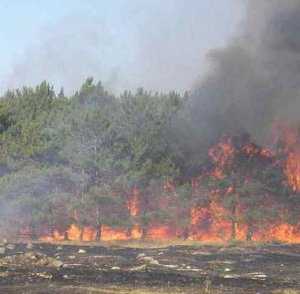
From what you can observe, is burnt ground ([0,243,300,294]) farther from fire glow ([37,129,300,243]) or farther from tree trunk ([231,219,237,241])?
fire glow ([37,129,300,243])

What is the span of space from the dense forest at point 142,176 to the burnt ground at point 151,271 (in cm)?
1230

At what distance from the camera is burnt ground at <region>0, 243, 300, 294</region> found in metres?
26.6

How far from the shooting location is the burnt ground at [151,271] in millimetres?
26625

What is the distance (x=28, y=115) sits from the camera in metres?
74.0

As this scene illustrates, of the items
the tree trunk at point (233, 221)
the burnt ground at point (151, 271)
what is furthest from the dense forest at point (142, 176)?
the burnt ground at point (151, 271)

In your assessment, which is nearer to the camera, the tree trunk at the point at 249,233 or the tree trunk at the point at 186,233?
the tree trunk at the point at 249,233

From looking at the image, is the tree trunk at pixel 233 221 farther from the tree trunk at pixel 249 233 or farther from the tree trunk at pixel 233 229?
the tree trunk at pixel 249 233

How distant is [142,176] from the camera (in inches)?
2502

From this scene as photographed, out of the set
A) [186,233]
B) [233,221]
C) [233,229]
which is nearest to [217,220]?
[233,229]

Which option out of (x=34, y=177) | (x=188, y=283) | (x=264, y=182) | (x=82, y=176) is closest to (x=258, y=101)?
(x=264, y=182)

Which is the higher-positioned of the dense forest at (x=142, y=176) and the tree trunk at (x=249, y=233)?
the dense forest at (x=142, y=176)

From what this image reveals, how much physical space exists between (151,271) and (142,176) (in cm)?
3047

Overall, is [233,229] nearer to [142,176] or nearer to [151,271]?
[142,176]

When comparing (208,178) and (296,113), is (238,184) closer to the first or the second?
(208,178)
